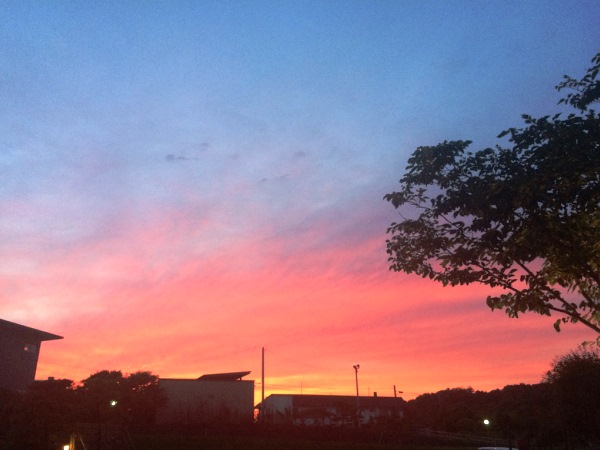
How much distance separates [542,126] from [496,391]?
96.2 meters

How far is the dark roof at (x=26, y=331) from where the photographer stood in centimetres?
3388

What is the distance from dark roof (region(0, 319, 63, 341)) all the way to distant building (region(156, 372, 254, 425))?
1794cm

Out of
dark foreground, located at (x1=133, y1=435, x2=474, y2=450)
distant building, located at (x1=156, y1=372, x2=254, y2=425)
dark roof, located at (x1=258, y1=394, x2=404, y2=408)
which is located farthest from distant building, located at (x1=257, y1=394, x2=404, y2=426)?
dark foreground, located at (x1=133, y1=435, x2=474, y2=450)

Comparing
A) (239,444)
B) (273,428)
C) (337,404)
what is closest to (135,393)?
(273,428)

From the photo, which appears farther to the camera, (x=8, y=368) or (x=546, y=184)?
(x=8, y=368)

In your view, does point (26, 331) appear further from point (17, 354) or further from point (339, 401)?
point (339, 401)

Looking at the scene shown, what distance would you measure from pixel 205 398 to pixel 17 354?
23836 millimetres

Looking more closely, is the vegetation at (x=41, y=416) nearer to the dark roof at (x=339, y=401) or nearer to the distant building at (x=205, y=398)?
the distant building at (x=205, y=398)

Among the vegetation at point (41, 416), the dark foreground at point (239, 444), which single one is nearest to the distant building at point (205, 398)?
the dark foreground at point (239, 444)

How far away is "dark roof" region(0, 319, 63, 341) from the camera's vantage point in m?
33.9

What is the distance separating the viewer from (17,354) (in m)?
35.0

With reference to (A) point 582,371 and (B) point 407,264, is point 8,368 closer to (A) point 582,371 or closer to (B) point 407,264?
(B) point 407,264

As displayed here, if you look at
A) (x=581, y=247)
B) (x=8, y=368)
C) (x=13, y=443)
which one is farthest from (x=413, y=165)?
(x=8, y=368)

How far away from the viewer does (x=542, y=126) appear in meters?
10.9
